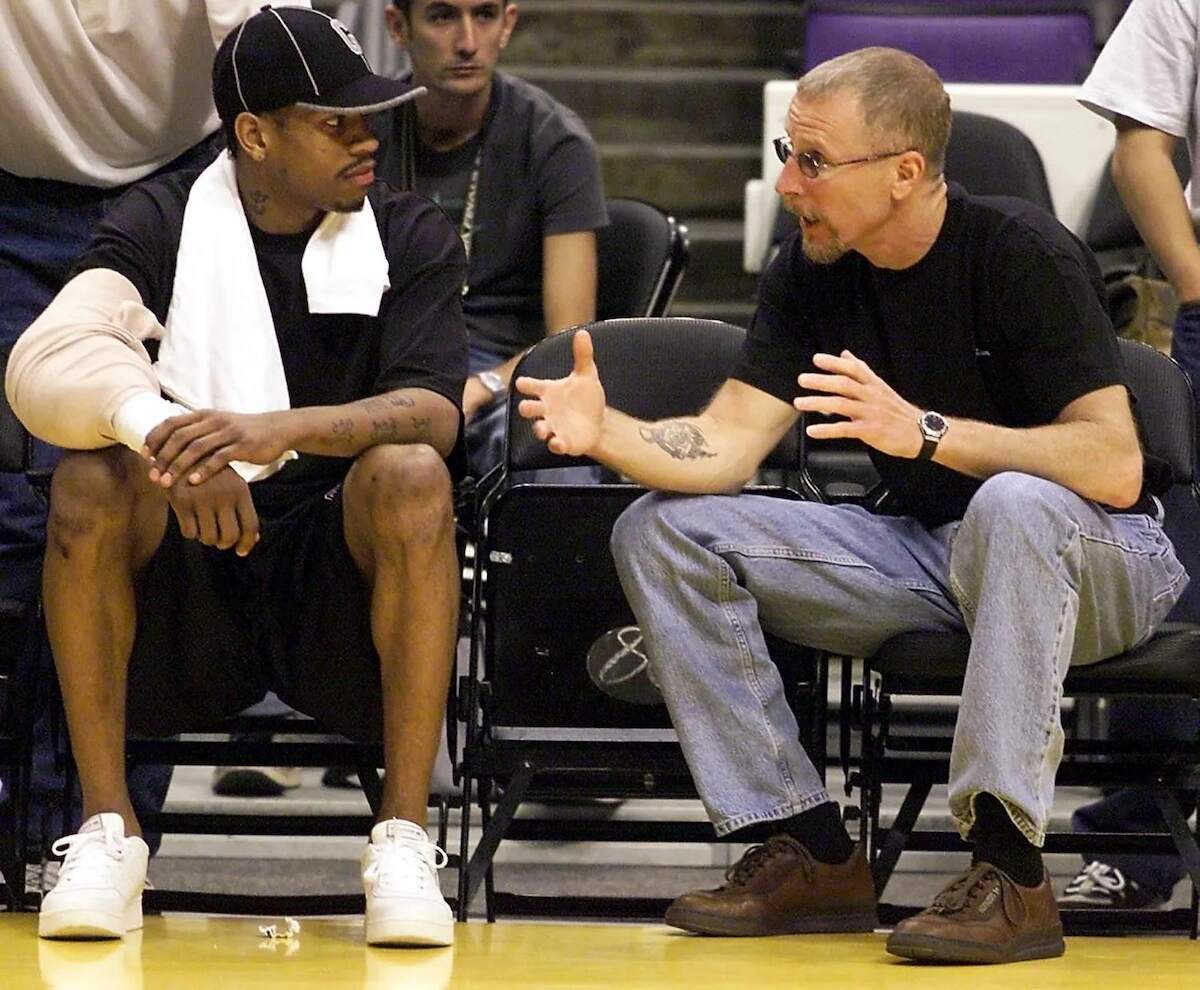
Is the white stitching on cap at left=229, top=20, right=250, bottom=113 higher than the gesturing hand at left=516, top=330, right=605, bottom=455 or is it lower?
higher

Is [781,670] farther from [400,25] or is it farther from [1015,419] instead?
[400,25]

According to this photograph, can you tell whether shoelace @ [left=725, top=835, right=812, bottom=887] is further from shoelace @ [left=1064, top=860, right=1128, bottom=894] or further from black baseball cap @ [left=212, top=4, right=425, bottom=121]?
black baseball cap @ [left=212, top=4, right=425, bottom=121]

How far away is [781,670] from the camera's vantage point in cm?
335

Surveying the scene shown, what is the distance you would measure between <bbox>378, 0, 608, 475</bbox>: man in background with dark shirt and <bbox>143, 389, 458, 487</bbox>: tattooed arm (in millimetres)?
1113

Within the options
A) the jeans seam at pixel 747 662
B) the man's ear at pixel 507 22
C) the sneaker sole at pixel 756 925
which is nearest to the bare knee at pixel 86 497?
the jeans seam at pixel 747 662

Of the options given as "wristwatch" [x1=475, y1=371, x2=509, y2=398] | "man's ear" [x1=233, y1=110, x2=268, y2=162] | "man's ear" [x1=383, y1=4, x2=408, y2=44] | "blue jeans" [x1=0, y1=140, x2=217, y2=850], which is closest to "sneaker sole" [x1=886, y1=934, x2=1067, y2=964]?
"blue jeans" [x1=0, y1=140, x2=217, y2=850]

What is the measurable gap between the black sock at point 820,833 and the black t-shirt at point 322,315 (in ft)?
2.52

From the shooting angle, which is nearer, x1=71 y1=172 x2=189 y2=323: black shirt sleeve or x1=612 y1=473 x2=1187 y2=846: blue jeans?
x1=612 y1=473 x2=1187 y2=846: blue jeans

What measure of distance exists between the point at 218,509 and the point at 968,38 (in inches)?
136

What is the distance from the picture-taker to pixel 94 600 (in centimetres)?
303

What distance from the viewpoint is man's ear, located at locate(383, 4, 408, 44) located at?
4477mm

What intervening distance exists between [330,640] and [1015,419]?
1.06m

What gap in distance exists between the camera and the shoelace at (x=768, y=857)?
3000mm

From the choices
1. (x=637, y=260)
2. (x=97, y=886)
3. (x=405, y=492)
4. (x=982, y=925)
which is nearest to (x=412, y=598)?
(x=405, y=492)
